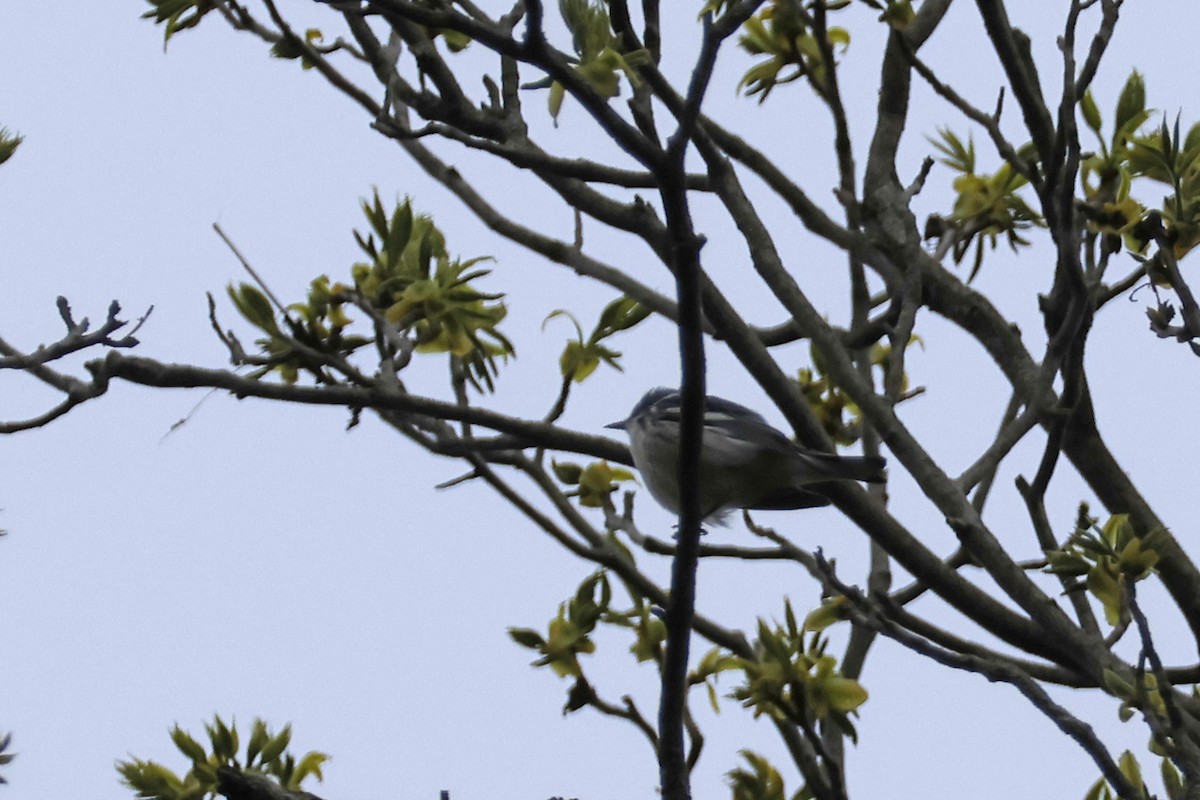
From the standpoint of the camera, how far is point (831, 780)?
2.76 metres

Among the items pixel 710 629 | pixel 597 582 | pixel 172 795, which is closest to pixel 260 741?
pixel 172 795

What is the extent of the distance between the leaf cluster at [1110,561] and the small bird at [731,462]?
920 millimetres

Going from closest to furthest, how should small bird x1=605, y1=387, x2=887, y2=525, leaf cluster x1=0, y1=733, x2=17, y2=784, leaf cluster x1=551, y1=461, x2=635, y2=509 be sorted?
leaf cluster x1=0, y1=733, x2=17, y2=784, leaf cluster x1=551, y1=461, x2=635, y2=509, small bird x1=605, y1=387, x2=887, y2=525

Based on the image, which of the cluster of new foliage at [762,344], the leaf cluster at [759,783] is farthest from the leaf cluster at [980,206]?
the leaf cluster at [759,783]

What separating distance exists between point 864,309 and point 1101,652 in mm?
1360

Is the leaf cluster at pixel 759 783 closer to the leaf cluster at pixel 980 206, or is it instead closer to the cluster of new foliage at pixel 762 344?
the cluster of new foliage at pixel 762 344

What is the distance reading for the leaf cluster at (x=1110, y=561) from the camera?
2.99 m

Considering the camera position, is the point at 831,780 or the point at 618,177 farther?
the point at 618,177

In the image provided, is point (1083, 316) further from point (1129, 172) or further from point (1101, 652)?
point (1101, 652)

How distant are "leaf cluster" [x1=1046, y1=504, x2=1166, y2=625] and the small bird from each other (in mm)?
920

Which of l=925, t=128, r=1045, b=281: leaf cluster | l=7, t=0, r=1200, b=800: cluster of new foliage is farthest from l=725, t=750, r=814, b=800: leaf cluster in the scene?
l=925, t=128, r=1045, b=281: leaf cluster

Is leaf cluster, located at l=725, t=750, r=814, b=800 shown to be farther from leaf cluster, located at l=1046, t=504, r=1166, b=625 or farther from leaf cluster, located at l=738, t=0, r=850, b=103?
leaf cluster, located at l=738, t=0, r=850, b=103

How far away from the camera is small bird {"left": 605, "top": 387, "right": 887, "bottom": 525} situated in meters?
4.23

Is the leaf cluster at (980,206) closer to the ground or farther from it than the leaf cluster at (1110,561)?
farther from it
